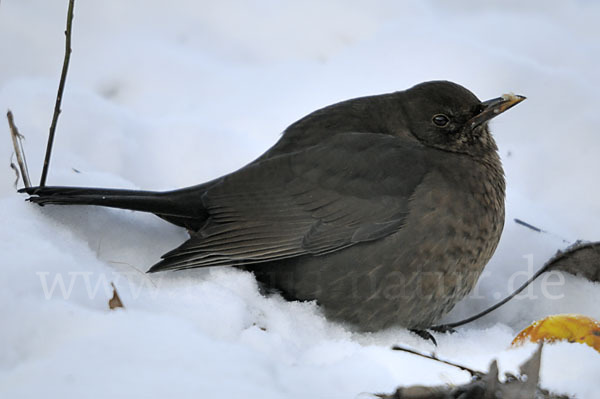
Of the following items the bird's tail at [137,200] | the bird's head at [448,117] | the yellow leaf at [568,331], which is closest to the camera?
the yellow leaf at [568,331]

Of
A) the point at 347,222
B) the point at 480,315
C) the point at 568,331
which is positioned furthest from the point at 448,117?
the point at 568,331

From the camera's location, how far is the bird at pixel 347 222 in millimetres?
2895

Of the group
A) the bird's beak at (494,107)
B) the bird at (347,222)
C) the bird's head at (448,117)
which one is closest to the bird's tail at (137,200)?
the bird at (347,222)

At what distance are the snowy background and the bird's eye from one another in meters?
0.67

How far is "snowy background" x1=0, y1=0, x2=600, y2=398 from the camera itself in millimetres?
1976

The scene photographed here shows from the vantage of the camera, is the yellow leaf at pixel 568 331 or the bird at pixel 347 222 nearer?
the yellow leaf at pixel 568 331

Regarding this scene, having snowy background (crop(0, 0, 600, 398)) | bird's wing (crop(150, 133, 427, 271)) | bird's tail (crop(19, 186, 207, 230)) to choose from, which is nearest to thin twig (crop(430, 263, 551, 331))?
snowy background (crop(0, 0, 600, 398))

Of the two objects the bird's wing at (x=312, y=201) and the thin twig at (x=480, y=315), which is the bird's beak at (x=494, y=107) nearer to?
the bird's wing at (x=312, y=201)

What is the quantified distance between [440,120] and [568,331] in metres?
1.09

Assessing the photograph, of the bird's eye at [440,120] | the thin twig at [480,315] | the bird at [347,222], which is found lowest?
the thin twig at [480,315]

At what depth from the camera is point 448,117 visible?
326 centimetres

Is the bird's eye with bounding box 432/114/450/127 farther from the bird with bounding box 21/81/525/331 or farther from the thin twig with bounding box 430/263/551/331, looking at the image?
the thin twig with bounding box 430/263/551/331

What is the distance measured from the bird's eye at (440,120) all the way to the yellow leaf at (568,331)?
100cm

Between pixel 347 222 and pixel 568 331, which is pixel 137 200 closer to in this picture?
pixel 347 222
